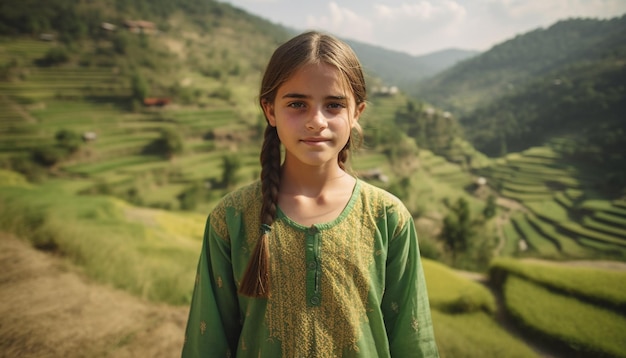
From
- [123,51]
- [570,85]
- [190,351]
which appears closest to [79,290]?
[190,351]

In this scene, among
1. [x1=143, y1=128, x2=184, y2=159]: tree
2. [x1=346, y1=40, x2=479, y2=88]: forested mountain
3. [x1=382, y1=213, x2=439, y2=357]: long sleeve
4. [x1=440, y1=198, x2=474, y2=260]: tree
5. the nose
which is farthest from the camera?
[x1=346, y1=40, x2=479, y2=88]: forested mountain

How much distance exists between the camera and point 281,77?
48.4 inches

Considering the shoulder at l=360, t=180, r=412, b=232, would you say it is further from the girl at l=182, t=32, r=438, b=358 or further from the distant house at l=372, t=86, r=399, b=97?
the distant house at l=372, t=86, r=399, b=97

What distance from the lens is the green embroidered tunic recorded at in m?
1.27

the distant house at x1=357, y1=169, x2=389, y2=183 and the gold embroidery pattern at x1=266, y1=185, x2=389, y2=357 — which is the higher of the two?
the gold embroidery pattern at x1=266, y1=185, x2=389, y2=357

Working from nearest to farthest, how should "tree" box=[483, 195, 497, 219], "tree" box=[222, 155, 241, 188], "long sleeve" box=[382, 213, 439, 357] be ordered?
"long sleeve" box=[382, 213, 439, 357] < "tree" box=[483, 195, 497, 219] < "tree" box=[222, 155, 241, 188]

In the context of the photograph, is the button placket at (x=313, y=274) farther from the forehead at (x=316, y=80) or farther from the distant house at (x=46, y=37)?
the distant house at (x=46, y=37)

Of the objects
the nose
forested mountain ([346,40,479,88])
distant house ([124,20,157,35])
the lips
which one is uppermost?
forested mountain ([346,40,479,88])

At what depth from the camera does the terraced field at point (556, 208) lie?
909 centimetres

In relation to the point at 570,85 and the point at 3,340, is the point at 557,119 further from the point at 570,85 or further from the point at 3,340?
the point at 3,340

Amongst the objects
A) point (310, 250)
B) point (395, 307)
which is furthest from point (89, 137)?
point (395, 307)

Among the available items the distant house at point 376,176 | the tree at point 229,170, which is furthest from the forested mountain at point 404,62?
the tree at point 229,170

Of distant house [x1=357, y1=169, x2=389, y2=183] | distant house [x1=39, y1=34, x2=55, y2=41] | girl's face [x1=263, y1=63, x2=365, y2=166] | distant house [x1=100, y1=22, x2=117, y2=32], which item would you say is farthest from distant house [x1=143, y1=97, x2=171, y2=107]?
girl's face [x1=263, y1=63, x2=365, y2=166]

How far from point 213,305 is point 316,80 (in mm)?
1040
